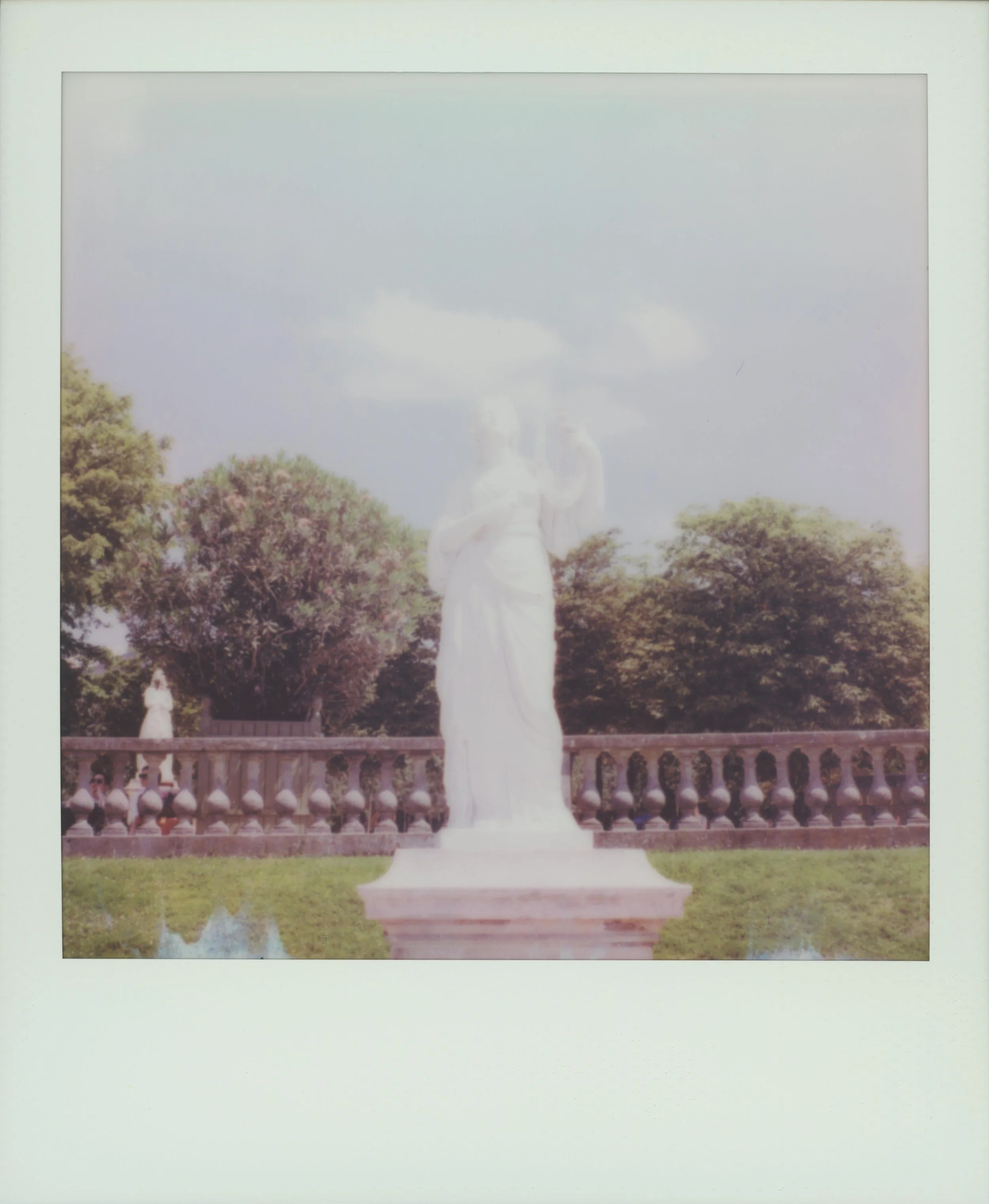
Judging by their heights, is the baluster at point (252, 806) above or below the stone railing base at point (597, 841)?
above

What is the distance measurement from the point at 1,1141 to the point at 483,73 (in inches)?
187

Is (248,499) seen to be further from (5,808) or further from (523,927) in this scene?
(523,927)

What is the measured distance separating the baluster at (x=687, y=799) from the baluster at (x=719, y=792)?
8cm

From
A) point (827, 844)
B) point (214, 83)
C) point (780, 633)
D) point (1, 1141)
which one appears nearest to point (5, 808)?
point (1, 1141)

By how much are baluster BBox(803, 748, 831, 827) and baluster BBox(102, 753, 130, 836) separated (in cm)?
354

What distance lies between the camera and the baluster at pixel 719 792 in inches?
313

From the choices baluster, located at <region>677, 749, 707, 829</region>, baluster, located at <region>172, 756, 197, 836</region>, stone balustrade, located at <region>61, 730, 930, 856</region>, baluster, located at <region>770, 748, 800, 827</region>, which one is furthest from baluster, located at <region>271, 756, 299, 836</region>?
baluster, located at <region>770, 748, 800, 827</region>

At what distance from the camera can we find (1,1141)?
593cm

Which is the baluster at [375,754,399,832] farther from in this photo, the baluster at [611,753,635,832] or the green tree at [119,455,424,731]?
the green tree at [119,455,424,731]

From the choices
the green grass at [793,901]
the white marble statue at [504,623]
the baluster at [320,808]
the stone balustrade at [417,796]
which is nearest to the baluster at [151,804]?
the stone balustrade at [417,796]

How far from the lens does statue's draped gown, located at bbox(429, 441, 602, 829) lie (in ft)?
19.2

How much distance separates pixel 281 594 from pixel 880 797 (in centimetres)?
494

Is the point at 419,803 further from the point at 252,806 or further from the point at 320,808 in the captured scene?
the point at 252,806

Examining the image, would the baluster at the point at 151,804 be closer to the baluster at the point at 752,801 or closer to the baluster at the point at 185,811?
the baluster at the point at 185,811
